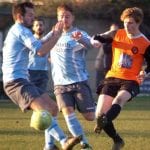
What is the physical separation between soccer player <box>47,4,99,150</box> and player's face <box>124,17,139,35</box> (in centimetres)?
59

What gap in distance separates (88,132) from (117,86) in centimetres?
295

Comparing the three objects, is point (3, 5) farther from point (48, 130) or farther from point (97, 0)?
point (48, 130)

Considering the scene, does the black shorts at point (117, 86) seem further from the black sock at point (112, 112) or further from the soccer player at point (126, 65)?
the black sock at point (112, 112)

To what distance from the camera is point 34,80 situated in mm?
13062

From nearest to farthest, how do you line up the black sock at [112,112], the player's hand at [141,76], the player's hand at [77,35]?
the black sock at [112,112] < the player's hand at [77,35] < the player's hand at [141,76]

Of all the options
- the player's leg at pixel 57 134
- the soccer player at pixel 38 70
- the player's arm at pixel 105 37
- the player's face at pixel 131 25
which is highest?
the player's face at pixel 131 25

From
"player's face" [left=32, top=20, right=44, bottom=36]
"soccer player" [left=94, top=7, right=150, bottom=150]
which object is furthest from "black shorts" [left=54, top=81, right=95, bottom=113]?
"player's face" [left=32, top=20, right=44, bottom=36]

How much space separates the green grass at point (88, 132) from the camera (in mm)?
11102

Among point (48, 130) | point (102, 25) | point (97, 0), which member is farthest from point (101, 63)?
point (48, 130)

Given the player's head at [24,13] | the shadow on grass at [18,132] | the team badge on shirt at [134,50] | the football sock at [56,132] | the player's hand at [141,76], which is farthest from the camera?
the shadow on grass at [18,132]

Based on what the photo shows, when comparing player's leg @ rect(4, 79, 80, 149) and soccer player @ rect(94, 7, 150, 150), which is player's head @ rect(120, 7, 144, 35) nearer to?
soccer player @ rect(94, 7, 150, 150)

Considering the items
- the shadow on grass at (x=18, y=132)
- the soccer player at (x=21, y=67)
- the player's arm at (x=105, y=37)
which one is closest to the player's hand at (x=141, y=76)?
the player's arm at (x=105, y=37)

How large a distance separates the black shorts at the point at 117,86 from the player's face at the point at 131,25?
2.34 ft

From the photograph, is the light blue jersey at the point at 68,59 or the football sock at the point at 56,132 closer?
the football sock at the point at 56,132
